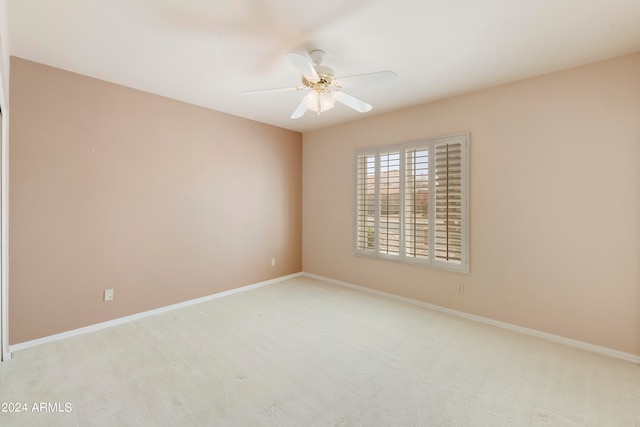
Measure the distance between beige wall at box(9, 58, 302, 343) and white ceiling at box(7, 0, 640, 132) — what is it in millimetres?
390

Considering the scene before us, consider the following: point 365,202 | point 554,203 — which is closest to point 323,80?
point 365,202

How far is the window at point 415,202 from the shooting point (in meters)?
3.41

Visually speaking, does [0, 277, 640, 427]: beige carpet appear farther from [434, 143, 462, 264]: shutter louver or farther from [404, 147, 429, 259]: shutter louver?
[404, 147, 429, 259]: shutter louver

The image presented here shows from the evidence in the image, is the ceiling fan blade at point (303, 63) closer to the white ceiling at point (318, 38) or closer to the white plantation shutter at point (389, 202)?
the white ceiling at point (318, 38)

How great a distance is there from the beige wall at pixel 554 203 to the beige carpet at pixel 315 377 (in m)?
0.35

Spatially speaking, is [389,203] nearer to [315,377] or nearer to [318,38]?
[318,38]

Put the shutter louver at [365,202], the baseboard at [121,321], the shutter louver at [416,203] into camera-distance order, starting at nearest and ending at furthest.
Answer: the baseboard at [121,321] < the shutter louver at [416,203] < the shutter louver at [365,202]

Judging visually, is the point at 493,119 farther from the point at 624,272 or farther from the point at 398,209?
the point at 624,272

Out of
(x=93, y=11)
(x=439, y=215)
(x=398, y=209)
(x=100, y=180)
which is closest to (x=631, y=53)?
(x=439, y=215)

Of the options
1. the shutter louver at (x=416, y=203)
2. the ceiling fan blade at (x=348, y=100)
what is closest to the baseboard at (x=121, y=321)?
the shutter louver at (x=416, y=203)

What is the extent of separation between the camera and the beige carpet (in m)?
1.82

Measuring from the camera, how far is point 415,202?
3738 mm

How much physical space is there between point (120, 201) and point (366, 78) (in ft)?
9.38

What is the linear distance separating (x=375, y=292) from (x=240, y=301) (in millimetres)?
1903
